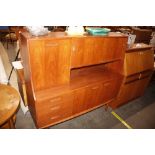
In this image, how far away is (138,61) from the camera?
2703mm

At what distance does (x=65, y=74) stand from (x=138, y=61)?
1652 millimetres

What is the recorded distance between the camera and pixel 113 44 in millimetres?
2170

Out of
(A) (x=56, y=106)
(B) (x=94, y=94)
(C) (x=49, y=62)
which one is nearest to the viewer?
(C) (x=49, y=62)

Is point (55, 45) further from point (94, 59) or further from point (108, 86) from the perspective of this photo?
point (108, 86)

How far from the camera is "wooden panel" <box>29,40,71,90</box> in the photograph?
1.58 m

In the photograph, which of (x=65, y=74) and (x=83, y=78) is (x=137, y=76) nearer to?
(x=83, y=78)

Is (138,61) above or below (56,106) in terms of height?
above

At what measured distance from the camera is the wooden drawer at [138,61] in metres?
2.53

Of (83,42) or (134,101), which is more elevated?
(83,42)

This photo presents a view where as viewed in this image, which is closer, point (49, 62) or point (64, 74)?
point (49, 62)

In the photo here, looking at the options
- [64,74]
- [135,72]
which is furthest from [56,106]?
[135,72]

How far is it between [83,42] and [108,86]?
1.03 metres

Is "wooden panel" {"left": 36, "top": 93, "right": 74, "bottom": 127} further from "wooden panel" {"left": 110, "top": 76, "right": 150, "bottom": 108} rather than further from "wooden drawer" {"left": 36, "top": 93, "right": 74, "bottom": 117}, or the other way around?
"wooden panel" {"left": 110, "top": 76, "right": 150, "bottom": 108}
